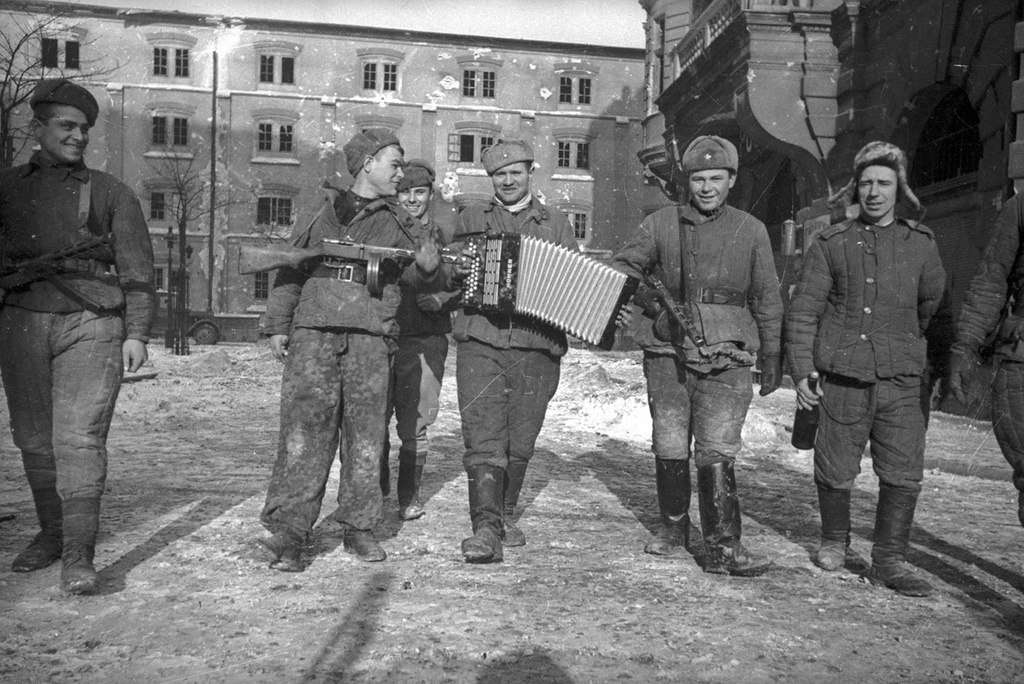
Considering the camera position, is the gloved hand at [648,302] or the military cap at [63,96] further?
the gloved hand at [648,302]

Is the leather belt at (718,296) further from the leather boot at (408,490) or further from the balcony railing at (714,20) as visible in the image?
the balcony railing at (714,20)

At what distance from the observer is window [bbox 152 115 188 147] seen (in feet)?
140

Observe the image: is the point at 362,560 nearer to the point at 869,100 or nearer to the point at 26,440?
the point at 26,440

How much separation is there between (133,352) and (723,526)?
314 cm

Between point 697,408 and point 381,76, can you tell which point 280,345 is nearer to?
point 697,408

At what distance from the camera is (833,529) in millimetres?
5309

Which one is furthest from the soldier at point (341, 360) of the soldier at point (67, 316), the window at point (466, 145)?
the window at point (466, 145)

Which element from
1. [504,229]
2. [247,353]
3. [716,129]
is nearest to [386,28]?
[247,353]

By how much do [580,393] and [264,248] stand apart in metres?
9.88

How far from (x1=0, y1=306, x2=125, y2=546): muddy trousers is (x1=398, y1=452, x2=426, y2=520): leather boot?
2145mm

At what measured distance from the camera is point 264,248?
5.05 m

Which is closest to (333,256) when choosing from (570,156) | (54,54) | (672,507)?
(672,507)

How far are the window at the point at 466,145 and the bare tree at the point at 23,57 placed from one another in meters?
29.9

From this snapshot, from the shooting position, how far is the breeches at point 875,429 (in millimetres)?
5047
